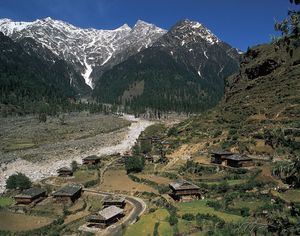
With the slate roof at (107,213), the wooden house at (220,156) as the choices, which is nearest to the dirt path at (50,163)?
the slate roof at (107,213)

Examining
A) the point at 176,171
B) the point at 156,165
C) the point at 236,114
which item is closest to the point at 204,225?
the point at 176,171

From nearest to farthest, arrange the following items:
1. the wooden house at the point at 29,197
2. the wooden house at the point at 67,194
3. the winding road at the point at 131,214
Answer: the winding road at the point at 131,214
the wooden house at the point at 67,194
the wooden house at the point at 29,197

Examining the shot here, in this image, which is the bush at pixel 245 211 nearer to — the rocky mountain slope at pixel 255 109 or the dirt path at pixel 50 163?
the rocky mountain slope at pixel 255 109

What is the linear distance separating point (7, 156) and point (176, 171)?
6173cm

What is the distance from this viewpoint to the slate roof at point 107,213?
50531mm

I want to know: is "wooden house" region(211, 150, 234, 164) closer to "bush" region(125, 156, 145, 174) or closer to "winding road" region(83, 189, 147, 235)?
"bush" region(125, 156, 145, 174)

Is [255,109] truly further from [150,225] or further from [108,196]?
[150,225]

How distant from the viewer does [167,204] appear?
54.8 metres

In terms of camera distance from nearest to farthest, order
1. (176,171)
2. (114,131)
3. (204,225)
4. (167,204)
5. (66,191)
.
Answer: (204,225)
(167,204)
(66,191)
(176,171)
(114,131)

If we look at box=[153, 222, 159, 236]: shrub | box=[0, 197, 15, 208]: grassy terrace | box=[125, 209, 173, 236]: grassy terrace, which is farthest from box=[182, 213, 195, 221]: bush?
box=[0, 197, 15, 208]: grassy terrace

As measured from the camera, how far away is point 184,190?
59.3 m

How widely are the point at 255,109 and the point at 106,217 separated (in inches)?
2668

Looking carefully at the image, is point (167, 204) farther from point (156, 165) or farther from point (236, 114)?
point (236, 114)

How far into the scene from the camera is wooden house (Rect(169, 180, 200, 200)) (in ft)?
194
